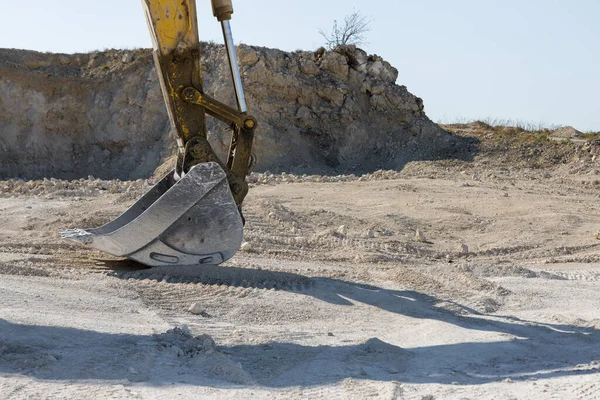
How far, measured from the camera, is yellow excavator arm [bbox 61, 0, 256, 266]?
671cm

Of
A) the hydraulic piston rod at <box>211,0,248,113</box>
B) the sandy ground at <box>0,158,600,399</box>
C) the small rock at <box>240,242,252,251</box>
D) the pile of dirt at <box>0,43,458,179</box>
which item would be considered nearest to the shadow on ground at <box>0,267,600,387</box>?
the sandy ground at <box>0,158,600,399</box>

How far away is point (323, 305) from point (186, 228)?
49.6 inches

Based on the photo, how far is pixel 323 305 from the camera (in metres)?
6.39

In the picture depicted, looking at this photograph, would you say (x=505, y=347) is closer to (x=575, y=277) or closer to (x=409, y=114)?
(x=575, y=277)

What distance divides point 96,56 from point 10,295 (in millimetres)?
16399

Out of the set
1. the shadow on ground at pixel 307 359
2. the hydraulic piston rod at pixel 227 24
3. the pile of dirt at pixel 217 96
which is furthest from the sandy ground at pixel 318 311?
the pile of dirt at pixel 217 96

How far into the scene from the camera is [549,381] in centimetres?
459

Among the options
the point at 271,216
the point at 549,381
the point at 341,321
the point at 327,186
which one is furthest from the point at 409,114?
the point at 549,381

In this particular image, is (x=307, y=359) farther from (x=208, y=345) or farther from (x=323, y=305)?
(x=323, y=305)

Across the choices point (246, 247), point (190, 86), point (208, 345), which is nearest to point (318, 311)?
point (208, 345)

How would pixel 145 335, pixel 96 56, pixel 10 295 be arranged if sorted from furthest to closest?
pixel 96 56
pixel 10 295
pixel 145 335

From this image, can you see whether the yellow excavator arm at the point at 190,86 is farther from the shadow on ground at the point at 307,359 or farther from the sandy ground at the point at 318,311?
the shadow on ground at the point at 307,359

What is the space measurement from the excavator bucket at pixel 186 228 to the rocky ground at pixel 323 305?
0.54ft

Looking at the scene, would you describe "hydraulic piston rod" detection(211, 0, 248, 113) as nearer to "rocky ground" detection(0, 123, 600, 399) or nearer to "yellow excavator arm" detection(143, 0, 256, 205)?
"yellow excavator arm" detection(143, 0, 256, 205)
